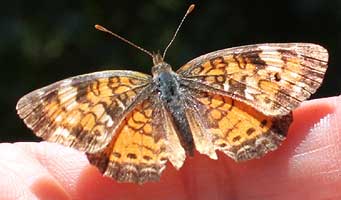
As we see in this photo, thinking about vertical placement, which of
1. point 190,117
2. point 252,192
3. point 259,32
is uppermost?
point 259,32

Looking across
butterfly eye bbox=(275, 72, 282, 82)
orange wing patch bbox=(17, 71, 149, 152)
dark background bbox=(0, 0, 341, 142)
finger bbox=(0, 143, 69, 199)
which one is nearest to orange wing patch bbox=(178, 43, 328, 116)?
butterfly eye bbox=(275, 72, 282, 82)

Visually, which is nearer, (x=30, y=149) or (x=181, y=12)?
(x=30, y=149)

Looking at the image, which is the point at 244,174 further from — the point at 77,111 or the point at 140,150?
the point at 77,111

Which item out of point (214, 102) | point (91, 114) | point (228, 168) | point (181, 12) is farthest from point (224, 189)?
point (181, 12)

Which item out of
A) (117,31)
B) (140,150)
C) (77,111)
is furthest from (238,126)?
(117,31)

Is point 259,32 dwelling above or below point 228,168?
above

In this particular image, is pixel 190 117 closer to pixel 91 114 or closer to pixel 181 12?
pixel 91 114

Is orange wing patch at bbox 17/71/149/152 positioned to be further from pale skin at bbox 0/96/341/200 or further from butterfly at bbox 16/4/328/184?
pale skin at bbox 0/96/341/200
